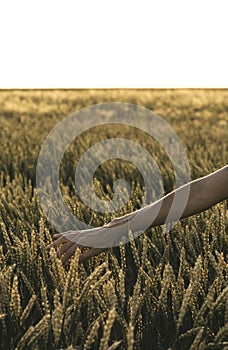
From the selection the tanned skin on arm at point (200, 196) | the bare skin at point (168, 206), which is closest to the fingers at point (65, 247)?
the bare skin at point (168, 206)

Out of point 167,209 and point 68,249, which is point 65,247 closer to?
point 68,249

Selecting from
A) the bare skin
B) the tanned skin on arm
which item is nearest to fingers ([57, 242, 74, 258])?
the bare skin

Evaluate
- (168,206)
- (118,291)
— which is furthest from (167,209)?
(118,291)

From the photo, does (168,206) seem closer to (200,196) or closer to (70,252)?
(200,196)

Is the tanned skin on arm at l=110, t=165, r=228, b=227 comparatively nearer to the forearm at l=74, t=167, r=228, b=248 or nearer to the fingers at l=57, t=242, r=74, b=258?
the forearm at l=74, t=167, r=228, b=248

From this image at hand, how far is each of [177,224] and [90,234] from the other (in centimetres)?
63

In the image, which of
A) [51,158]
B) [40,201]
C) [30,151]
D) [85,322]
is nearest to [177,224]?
[40,201]

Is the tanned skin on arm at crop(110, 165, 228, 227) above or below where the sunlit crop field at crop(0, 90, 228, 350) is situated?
above

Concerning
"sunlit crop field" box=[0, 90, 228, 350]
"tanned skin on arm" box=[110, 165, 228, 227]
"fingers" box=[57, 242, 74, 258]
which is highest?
"fingers" box=[57, 242, 74, 258]

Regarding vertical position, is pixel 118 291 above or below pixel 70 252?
below

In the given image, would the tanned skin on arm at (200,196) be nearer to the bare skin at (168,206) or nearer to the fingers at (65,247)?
the bare skin at (168,206)

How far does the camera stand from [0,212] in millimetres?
2107

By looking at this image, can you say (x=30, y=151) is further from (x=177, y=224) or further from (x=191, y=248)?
(x=191, y=248)

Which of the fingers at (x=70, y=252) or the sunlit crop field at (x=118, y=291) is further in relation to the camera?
the fingers at (x=70, y=252)
